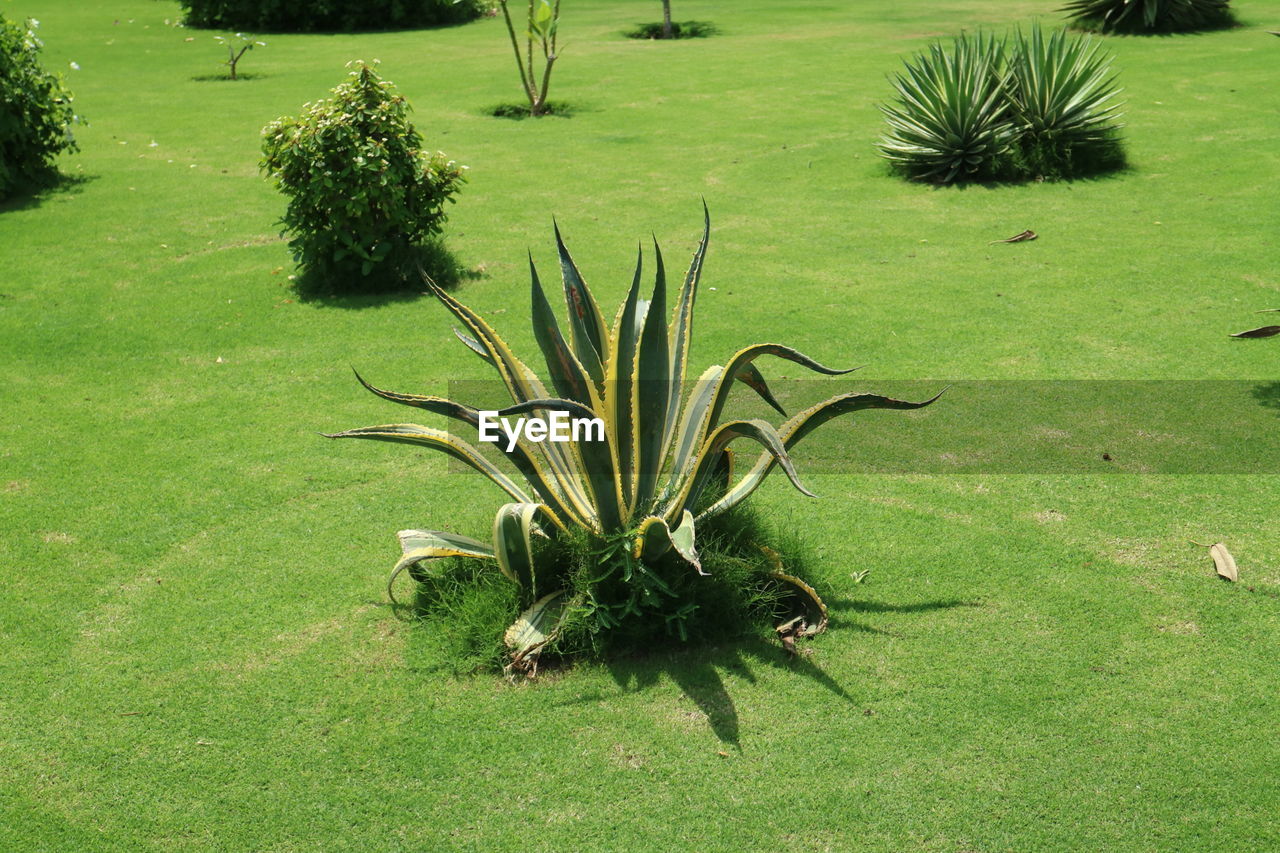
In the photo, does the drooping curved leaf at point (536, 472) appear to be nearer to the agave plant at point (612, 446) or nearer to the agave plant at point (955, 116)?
the agave plant at point (612, 446)

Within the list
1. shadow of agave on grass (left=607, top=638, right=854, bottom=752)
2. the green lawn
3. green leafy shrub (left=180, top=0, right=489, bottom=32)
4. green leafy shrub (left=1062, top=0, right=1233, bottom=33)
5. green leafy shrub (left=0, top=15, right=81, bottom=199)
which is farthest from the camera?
green leafy shrub (left=180, top=0, right=489, bottom=32)

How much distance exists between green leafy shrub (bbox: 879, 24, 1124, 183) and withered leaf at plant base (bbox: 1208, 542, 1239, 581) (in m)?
6.64

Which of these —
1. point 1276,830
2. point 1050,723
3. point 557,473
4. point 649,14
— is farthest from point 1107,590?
point 649,14

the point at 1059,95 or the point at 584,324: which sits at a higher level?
the point at 1059,95

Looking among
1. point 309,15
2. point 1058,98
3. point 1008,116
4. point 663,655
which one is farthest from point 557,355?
point 309,15

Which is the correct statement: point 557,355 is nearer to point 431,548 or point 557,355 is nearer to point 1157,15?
point 431,548

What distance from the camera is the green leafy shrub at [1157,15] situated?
663 inches

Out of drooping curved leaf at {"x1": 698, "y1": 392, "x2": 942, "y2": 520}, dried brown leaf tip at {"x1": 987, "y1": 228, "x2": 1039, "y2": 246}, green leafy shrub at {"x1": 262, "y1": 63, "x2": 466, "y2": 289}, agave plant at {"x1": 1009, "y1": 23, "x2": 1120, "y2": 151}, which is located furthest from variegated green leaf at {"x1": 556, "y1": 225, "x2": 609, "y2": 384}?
agave plant at {"x1": 1009, "y1": 23, "x2": 1120, "y2": 151}

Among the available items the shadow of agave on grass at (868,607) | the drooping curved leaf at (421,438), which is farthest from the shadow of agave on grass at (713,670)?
the drooping curved leaf at (421,438)

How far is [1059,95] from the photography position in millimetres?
10664

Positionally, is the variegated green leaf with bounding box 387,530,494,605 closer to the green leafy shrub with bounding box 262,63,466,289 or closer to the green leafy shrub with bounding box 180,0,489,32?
the green leafy shrub with bounding box 262,63,466,289

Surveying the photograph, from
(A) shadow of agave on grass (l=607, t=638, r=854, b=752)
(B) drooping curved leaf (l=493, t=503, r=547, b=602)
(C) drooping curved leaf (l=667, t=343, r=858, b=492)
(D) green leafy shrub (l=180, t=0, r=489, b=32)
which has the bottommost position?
(A) shadow of agave on grass (l=607, t=638, r=854, b=752)

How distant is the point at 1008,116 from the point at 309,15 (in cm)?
1625

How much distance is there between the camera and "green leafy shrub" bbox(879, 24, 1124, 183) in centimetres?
1067
